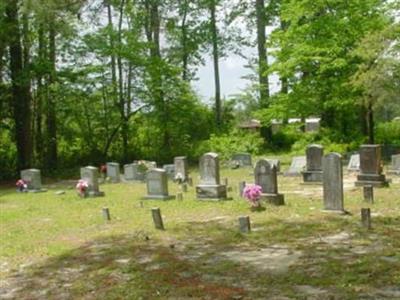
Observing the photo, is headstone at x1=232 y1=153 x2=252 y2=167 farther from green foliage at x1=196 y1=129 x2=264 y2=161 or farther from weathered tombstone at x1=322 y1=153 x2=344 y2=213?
weathered tombstone at x1=322 y1=153 x2=344 y2=213

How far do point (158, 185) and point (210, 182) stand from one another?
150cm

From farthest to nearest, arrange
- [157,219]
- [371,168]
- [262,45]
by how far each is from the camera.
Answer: [262,45] < [371,168] < [157,219]

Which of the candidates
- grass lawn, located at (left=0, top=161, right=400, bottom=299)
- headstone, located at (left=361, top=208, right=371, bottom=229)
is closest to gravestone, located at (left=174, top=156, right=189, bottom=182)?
grass lawn, located at (left=0, top=161, right=400, bottom=299)

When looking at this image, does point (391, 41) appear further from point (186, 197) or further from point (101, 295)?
point (101, 295)

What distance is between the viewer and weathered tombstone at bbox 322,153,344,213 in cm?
1217

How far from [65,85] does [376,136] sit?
643 inches

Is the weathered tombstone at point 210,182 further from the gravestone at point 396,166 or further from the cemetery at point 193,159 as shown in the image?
the gravestone at point 396,166

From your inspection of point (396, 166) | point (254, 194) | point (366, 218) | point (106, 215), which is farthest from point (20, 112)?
point (366, 218)

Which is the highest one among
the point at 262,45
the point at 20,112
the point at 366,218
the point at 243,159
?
the point at 262,45

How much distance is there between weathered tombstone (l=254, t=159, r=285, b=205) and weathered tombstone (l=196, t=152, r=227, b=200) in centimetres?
154

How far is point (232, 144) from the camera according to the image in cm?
3066

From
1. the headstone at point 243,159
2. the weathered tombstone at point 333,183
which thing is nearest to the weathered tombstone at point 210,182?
the weathered tombstone at point 333,183

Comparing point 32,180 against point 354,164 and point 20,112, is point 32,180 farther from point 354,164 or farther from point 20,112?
point 354,164

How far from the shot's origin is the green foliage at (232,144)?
3036 centimetres
